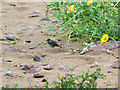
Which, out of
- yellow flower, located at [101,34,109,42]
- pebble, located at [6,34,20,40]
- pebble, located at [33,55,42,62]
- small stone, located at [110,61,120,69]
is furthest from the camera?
pebble, located at [6,34,20,40]

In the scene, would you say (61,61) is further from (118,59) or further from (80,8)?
(80,8)

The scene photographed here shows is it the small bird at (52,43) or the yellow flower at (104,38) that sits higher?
the yellow flower at (104,38)

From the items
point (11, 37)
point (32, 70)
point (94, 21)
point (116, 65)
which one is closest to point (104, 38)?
point (94, 21)

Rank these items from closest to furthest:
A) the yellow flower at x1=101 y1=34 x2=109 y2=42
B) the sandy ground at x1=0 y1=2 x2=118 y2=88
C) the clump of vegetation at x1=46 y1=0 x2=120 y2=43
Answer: the sandy ground at x1=0 y1=2 x2=118 y2=88, the yellow flower at x1=101 y1=34 x2=109 y2=42, the clump of vegetation at x1=46 y1=0 x2=120 y2=43

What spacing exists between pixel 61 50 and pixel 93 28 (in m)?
0.48

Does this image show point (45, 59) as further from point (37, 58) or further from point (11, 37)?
point (11, 37)

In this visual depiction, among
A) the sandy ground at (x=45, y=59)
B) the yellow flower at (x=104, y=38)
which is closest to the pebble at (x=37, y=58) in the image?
the sandy ground at (x=45, y=59)

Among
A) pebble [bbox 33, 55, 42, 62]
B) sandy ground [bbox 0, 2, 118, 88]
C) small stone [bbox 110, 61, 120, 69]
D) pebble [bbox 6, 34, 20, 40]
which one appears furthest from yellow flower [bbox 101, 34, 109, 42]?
pebble [bbox 6, 34, 20, 40]

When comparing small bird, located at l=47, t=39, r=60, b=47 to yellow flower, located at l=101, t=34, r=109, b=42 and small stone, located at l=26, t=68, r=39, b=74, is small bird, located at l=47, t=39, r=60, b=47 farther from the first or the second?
small stone, located at l=26, t=68, r=39, b=74

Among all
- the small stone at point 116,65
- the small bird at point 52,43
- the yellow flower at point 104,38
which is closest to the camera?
the small stone at point 116,65

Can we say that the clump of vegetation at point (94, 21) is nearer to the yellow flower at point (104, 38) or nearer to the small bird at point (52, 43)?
the yellow flower at point (104, 38)

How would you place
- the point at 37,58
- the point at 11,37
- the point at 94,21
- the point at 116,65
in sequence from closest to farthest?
the point at 116,65 → the point at 37,58 → the point at 94,21 → the point at 11,37

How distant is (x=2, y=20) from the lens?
5121 mm

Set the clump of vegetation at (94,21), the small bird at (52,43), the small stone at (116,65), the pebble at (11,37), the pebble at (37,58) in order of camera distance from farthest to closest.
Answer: the pebble at (11,37)
the small bird at (52,43)
the clump of vegetation at (94,21)
the pebble at (37,58)
the small stone at (116,65)
